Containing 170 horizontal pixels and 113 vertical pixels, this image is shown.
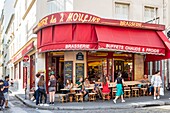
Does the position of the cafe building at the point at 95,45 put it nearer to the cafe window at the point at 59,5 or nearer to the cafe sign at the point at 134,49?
the cafe sign at the point at 134,49

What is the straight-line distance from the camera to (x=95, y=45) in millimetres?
18766

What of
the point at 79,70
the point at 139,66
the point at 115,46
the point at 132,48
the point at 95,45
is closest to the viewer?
the point at 95,45

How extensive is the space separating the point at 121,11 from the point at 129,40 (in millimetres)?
3399

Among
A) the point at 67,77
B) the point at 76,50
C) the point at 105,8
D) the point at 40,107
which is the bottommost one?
the point at 40,107

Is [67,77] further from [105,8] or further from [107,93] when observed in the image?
[105,8]

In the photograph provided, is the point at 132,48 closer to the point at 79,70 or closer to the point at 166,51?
the point at 166,51

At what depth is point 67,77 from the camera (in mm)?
20312

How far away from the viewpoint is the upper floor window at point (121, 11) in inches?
891

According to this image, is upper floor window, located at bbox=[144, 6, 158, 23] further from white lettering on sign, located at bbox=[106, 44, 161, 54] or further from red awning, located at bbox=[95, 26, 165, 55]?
white lettering on sign, located at bbox=[106, 44, 161, 54]

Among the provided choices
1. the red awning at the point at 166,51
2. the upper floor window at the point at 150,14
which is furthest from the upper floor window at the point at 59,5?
the red awning at the point at 166,51

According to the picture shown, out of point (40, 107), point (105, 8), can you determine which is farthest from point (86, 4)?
point (40, 107)

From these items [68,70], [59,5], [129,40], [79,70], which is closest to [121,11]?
[129,40]

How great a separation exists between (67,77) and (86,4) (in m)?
5.26

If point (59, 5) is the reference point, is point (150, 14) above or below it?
below
